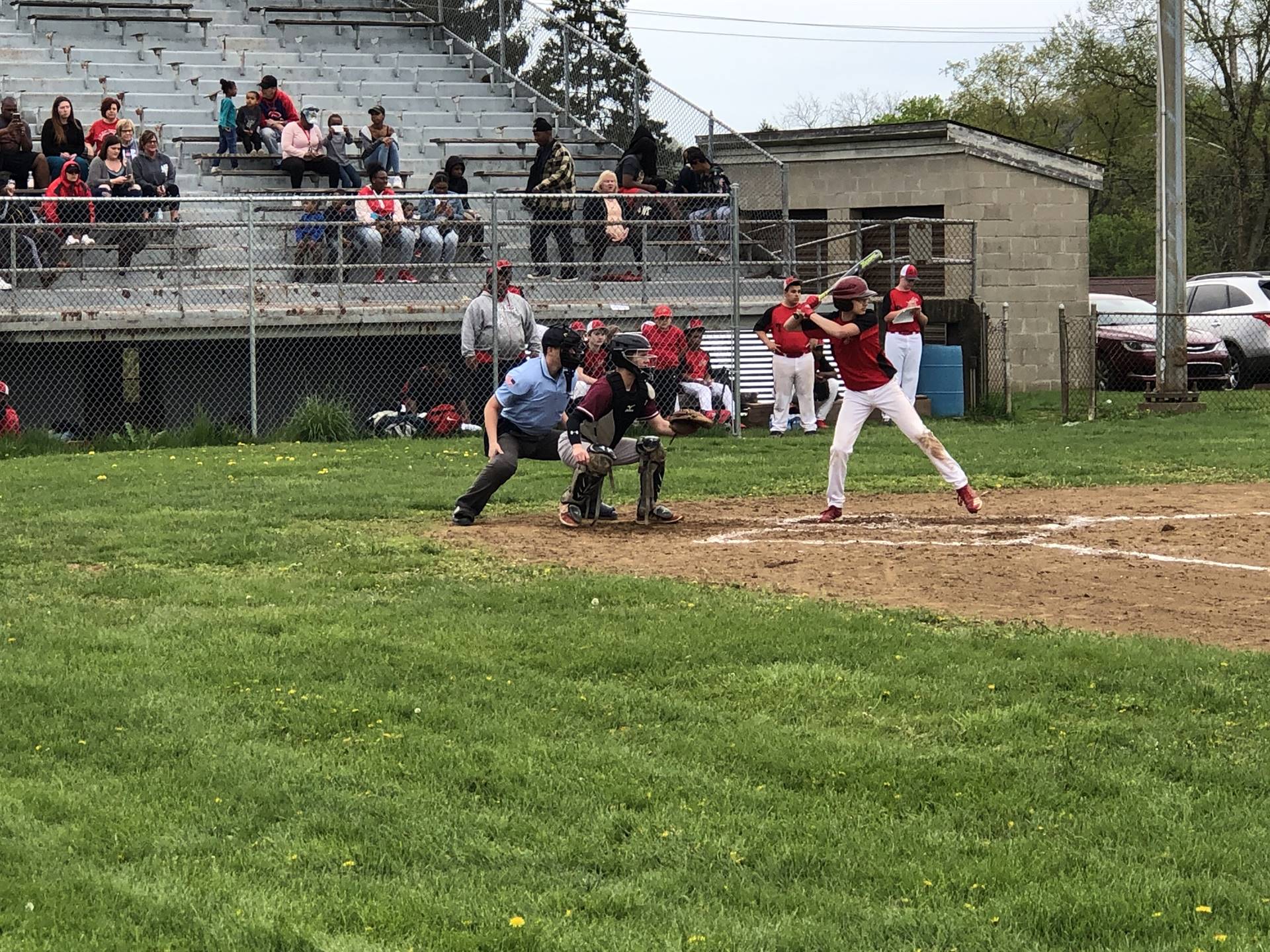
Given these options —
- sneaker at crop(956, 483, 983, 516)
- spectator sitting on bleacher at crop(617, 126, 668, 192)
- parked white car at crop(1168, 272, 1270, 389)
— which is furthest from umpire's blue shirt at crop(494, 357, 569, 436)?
parked white car at crop(1168, 272, 1270, 389)

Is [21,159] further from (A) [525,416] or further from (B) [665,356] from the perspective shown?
(A) [525,416]

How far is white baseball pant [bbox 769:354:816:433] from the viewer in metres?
20.2

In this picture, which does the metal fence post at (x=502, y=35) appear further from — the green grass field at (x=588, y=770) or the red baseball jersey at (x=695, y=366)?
the green grass field at (x=588, y=770)

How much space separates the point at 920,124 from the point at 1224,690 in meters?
21.6

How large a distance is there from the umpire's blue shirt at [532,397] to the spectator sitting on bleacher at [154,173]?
8815 millimetres

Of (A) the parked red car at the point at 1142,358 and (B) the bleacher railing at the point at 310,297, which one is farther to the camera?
(A) the parked red car at the point at 1142,358

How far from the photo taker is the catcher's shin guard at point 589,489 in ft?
41.4

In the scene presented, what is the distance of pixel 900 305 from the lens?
1984 cm

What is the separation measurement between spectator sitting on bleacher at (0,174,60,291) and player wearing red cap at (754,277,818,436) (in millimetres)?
7780

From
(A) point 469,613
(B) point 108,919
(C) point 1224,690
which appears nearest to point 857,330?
(A) point 469,613

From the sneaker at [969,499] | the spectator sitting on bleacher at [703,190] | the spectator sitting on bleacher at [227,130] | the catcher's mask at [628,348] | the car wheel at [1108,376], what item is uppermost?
the spectator sitting on bleacher at [227,130]

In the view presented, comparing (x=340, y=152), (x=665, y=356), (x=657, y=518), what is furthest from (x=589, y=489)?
(x=340, y=152)

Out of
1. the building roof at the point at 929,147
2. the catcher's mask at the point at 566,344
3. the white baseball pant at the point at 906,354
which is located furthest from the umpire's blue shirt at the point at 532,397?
the building roof at the point at 929,147

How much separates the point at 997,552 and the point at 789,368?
8.91 m
